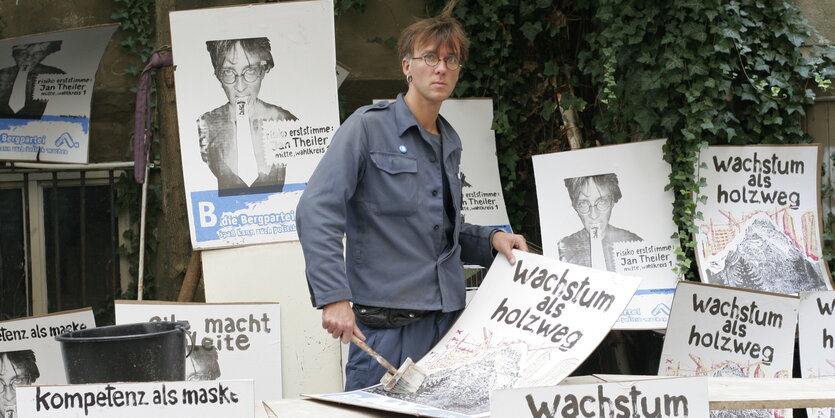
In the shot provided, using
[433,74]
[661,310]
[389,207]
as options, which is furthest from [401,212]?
[661,310]

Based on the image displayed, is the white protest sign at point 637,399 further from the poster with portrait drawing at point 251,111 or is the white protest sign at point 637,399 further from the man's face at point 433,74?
the poster with portrait drawing at point 251,111

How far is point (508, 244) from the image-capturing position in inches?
101

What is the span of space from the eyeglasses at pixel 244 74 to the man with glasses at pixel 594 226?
56.9 inches

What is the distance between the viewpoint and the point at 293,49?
3984 mm

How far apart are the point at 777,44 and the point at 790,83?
176 mm

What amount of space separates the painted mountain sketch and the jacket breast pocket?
1.88m

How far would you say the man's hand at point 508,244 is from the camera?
2551 mm

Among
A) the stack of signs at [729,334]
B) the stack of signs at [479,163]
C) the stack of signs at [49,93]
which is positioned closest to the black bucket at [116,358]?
the stack of signs at [729,334]

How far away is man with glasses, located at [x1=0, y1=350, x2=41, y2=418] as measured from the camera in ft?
13.4

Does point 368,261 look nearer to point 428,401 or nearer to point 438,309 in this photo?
point 438,309

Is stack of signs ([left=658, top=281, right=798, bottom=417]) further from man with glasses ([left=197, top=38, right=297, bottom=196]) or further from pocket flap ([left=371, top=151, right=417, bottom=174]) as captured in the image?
man with glasses ([left=197, top=38, right=297, bottom=196])

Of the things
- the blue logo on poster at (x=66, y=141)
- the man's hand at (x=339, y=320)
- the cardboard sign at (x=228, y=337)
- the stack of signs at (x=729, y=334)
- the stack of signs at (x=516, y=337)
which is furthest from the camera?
the blue logo on poster at (x=66, y=141)

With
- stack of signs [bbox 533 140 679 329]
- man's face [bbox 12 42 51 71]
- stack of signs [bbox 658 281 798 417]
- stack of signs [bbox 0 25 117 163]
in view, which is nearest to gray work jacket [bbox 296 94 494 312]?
stack of signs [bbox 658 281 798 417]

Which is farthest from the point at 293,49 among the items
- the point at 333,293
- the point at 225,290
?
the point at 333,293
